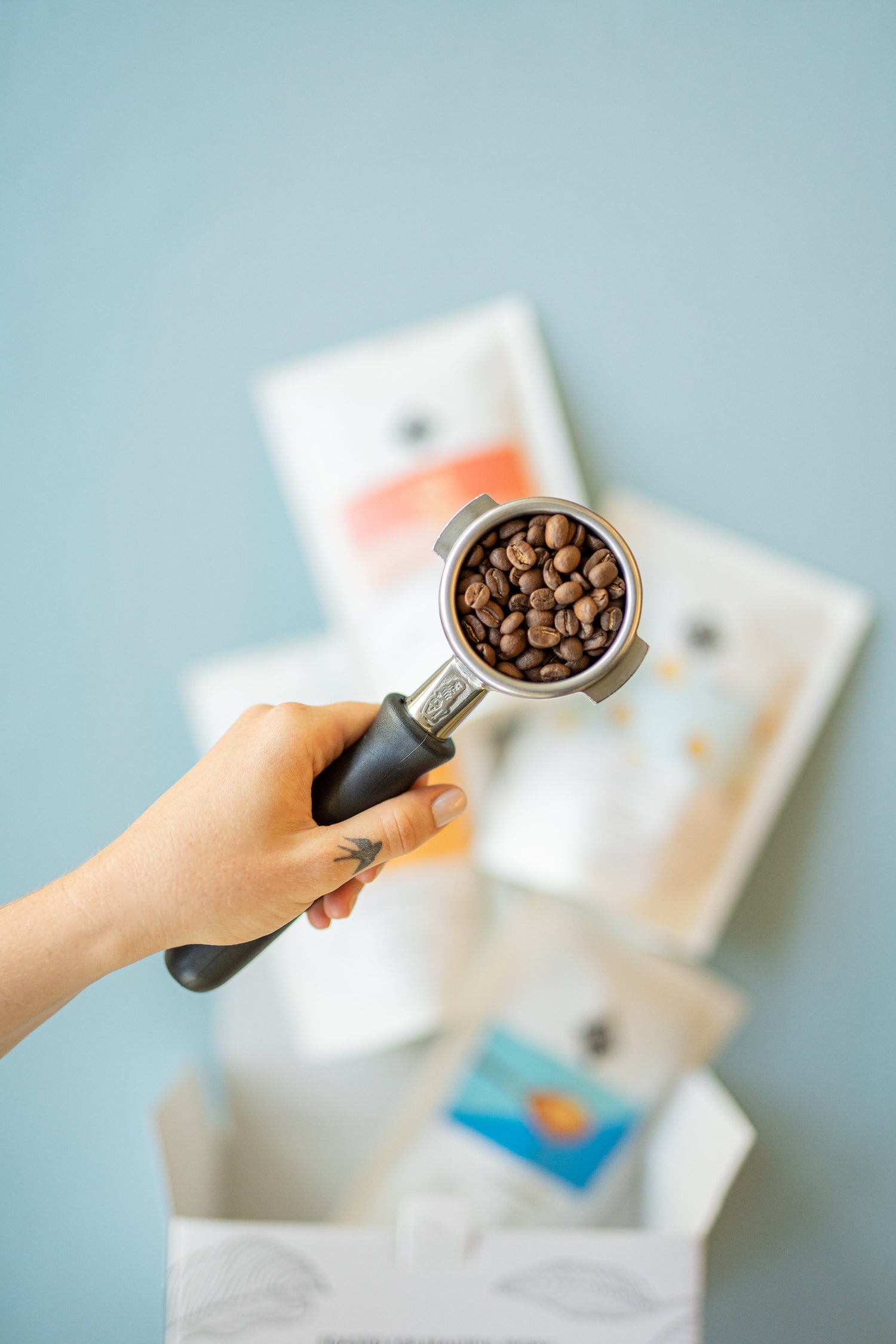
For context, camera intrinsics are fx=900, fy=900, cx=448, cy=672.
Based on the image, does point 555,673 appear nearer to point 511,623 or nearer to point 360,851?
point 511,623

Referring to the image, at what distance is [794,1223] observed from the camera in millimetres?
847

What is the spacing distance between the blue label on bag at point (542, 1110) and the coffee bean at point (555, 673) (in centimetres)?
50

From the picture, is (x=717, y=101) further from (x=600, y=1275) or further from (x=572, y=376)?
(x=600, y=1275)

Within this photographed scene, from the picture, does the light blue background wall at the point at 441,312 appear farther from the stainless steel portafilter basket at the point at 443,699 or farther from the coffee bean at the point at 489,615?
the coffee bean at the point at 489,615

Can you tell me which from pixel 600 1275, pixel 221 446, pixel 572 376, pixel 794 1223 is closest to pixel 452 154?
pixel 572 376

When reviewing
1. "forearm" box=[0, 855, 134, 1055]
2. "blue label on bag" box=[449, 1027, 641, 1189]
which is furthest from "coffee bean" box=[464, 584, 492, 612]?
"blue label on bag" box=[449, 1027, 641, 1189]

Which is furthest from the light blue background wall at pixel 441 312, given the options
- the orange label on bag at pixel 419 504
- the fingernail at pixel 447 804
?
the fingernail at pixel 447 804

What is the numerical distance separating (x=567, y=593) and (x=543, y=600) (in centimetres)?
1

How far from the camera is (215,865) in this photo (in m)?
0.51

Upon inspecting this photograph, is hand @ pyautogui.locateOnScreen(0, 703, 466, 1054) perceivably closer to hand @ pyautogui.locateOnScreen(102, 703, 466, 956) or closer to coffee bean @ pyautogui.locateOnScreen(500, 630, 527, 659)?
hand @ pyautogui.locateOnScreen(102, 703, 466, 956)

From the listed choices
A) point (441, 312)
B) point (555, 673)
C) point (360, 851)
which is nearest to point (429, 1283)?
point (360, 851)

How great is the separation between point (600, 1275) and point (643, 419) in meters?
0.71

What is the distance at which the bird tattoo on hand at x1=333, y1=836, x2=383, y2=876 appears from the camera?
1.66ft

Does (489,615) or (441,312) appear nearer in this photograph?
(489,615)
